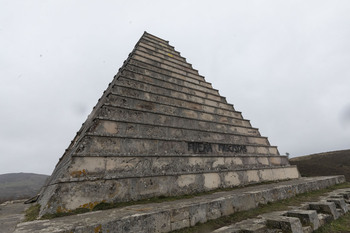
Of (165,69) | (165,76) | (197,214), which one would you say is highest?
(165,69)

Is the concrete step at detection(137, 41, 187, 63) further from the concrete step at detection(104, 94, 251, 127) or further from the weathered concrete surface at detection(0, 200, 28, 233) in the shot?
the weathered concrete surface at detection(0, 200, 28, 233)

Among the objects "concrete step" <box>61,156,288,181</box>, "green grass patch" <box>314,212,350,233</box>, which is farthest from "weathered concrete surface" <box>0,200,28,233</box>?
"green grass patch" <box>314,212,350,233</box>

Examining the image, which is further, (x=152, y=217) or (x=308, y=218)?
(x=308, y=218)

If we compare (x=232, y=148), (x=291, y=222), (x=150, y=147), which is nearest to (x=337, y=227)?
(x=291, y=222)

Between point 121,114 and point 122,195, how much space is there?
8.74 feet

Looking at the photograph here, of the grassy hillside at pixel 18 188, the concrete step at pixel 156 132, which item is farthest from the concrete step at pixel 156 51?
the grassy hillside at pixel 18 188

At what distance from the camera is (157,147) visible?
18.3 ft

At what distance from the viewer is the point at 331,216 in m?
3.83

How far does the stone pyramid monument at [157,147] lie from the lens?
4.03 metres

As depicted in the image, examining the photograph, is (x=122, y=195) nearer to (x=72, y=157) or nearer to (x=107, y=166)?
(x=107, y=166)

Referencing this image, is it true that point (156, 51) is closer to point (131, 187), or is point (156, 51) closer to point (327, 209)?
point (131, 187)

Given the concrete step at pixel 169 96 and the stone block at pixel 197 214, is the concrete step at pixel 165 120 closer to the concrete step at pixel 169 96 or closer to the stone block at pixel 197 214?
the concrete step at pixel 169 96

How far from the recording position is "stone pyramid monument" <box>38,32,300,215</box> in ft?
13.2

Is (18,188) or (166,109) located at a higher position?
(166,109)
